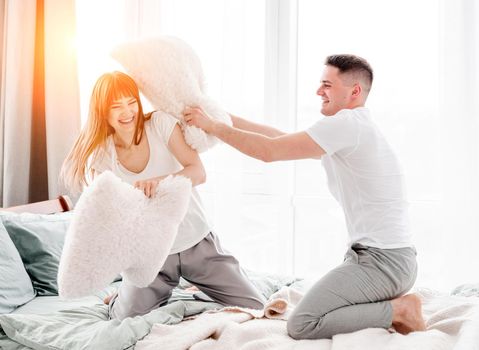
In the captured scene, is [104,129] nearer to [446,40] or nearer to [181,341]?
[181,341]

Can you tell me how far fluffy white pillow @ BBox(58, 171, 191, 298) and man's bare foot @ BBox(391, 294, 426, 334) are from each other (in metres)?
0.71

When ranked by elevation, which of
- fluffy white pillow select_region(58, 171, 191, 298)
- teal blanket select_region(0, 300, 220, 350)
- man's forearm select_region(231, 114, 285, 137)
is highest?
man's forearm select_region(231, 114, 285, 137)

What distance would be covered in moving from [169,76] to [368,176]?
0.74 metres

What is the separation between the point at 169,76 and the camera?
201 cm

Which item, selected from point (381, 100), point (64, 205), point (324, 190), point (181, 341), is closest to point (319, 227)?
point (324, 190)

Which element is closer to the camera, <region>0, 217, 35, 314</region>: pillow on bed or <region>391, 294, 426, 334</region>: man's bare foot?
<region>391, 294, 426, 334</region>: man's bare foot

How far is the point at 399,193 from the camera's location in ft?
6.09

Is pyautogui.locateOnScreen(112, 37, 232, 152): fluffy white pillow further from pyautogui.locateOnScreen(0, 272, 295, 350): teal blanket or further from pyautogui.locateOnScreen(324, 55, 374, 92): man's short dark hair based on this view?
pyautogui.locateOnScreen(0, 272, 295, 350): teal blanket

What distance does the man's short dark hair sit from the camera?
6.48ft

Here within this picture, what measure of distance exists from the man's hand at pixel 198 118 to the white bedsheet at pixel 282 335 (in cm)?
63

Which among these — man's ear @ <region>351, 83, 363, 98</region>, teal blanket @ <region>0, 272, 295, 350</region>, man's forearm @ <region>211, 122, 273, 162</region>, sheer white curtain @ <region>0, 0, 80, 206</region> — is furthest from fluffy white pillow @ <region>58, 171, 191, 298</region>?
sheer white curtain @ <region>0, 0, 80, 206</region>

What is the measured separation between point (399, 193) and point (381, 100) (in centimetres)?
108

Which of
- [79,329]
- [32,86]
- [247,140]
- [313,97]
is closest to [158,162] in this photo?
[247,140]

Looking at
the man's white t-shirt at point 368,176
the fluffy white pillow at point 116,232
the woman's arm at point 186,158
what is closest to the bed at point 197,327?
the fluffy white pillow at point 116,232
